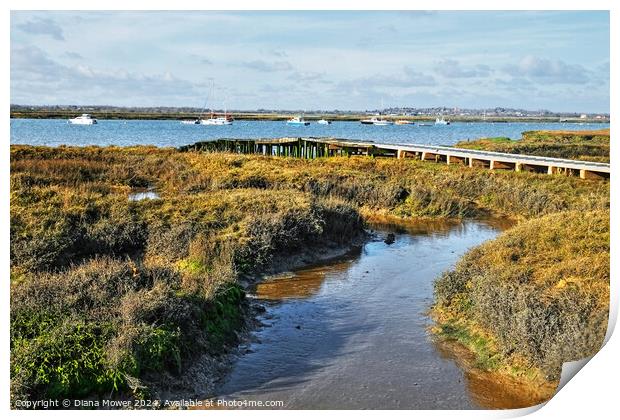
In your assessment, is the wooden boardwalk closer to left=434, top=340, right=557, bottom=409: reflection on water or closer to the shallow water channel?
the shallow water channel

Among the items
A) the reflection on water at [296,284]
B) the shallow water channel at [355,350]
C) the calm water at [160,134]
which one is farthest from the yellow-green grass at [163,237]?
the calm water at [160,134]

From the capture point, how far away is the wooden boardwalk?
106 feet

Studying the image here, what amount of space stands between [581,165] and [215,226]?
2142 centimetres

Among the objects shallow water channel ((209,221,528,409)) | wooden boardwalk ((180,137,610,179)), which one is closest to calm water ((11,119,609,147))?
wooden boardwalk ((180,137,610,179))

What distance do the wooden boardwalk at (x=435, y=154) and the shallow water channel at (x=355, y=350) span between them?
17.9m

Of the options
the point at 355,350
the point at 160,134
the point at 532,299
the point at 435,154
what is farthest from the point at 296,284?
the point at 160,134

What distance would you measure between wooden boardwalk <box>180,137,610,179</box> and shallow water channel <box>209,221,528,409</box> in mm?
17933

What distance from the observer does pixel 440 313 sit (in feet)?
43.2

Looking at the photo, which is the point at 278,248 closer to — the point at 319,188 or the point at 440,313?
the point at 440,313

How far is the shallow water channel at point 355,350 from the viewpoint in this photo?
31.3 feet

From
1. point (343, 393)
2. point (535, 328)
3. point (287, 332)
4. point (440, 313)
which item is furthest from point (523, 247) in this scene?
point (343, 393)

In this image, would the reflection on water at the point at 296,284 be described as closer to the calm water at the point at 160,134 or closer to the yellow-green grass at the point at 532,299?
the yellow-green grass at the point at 532,299

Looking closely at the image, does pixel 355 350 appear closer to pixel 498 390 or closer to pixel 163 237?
pixel 498 390

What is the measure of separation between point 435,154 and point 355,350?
3262 cm
